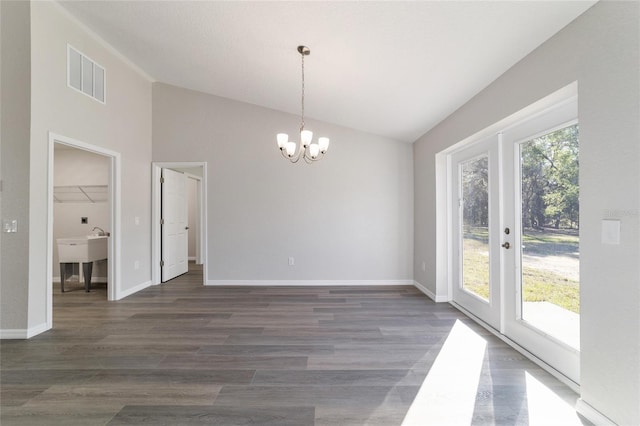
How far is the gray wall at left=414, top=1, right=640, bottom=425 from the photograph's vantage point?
1440 mm

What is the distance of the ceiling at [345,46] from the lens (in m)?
2.00

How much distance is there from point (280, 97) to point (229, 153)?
1.33m

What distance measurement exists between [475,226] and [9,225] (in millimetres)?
4912

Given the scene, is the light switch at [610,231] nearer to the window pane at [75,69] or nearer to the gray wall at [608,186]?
the gray wall at [608,186]

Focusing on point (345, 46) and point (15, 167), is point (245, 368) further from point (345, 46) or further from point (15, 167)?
point (15, 167)

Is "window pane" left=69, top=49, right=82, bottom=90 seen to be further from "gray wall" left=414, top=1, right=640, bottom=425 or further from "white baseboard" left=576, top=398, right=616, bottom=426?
"white baseboard" left=576, top=398, right=616, bottom=426

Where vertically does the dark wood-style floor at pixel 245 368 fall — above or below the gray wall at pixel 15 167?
below

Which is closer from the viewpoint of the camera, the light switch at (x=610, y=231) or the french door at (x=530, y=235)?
the light switch at (x=610, y=231)

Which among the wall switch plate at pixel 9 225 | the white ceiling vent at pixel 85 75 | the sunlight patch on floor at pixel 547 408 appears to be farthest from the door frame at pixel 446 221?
the wall switch plate at pixel 9 225

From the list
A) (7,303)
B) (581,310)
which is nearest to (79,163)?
(7,303)

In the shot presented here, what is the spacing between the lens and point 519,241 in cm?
255

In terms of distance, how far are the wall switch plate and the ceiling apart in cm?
232

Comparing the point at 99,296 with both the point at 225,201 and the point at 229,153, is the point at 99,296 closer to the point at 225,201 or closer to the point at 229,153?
the point at 225,201

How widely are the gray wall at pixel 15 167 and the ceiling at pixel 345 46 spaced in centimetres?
73
